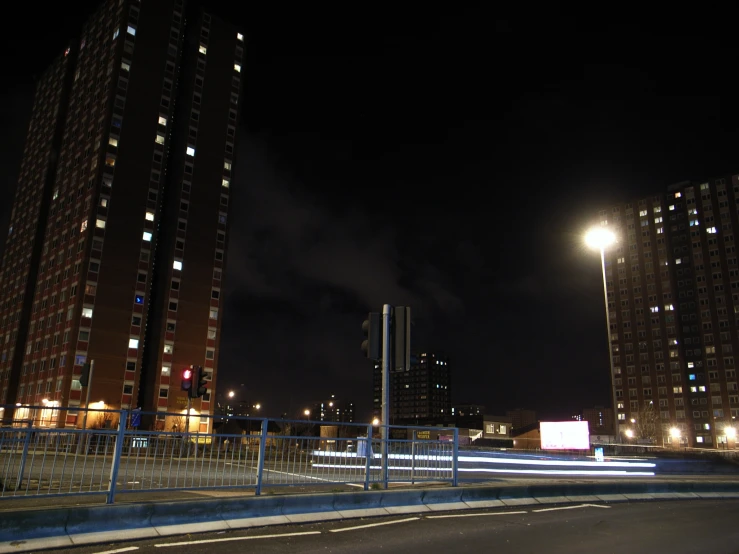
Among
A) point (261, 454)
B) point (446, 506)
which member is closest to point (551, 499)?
point (446, 506)

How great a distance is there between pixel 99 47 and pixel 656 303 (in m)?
124

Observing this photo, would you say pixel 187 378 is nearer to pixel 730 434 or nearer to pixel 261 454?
pixel 261 454

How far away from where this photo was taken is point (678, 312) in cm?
13050

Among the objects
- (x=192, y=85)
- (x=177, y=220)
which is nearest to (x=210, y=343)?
(x=177, y=220)

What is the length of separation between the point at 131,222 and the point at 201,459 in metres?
73.1

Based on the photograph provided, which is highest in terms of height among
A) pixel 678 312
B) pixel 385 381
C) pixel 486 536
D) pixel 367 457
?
pixel 678 312

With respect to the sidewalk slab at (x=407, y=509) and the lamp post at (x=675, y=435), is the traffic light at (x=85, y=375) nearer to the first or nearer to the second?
the sidewalk slab at (x=407, y=509)

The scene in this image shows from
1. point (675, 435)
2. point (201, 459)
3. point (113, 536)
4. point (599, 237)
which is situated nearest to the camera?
point (113, 536)

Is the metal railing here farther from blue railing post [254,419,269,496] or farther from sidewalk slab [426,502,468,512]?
sidewalk slab [426,502,468,512]

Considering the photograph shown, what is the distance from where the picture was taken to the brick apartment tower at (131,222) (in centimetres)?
7088

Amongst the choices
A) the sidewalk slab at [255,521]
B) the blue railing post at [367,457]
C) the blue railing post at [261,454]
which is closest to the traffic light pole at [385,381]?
the blue railing post at [367,457]

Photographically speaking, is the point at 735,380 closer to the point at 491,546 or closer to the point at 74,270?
the point at 74,270

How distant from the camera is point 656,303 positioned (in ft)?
444

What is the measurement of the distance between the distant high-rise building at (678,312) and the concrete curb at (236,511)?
11626 centimetres
